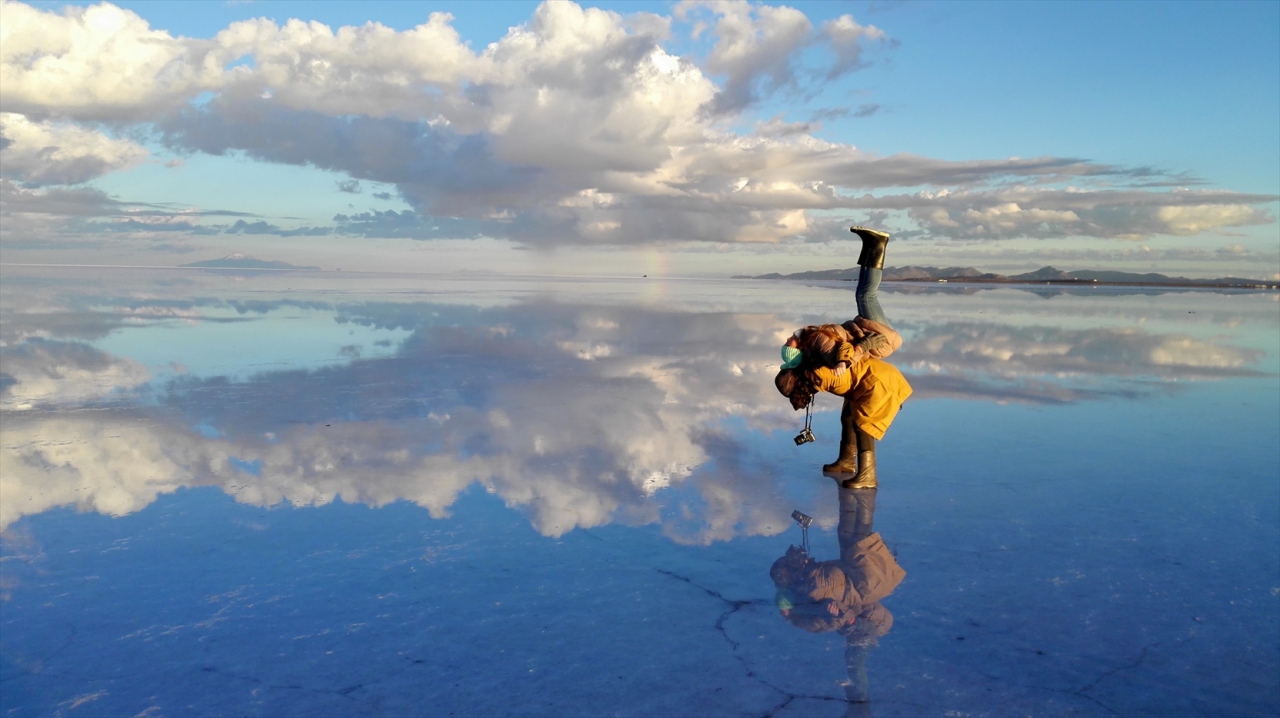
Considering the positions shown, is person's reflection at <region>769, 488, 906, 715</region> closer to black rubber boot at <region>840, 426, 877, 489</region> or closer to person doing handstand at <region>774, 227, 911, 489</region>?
black rubber boot at <region>840, 426, 877, 489</region>

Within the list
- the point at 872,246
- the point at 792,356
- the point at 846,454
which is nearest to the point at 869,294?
the point at 872,246

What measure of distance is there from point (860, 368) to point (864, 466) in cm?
76

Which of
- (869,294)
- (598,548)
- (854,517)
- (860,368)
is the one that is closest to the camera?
(598,548)

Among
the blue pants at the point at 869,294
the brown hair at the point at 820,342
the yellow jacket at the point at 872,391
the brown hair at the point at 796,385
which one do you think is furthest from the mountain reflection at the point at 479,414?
the blue pants at the point at 869,294

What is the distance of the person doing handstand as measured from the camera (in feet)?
18.9

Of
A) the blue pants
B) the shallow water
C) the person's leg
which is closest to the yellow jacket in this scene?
the blue pants

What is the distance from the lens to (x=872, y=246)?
598cm

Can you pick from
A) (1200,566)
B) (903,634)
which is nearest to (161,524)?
(903,634)

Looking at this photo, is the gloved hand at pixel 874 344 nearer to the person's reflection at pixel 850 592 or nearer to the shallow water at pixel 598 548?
the shallow water at pixel 598 548

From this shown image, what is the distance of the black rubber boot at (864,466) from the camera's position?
5973 mm

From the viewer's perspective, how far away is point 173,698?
3127 mm

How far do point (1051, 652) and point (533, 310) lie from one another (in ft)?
77.8

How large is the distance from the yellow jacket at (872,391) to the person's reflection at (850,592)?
1067 mm

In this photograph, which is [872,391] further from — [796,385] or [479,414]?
[479,414]
